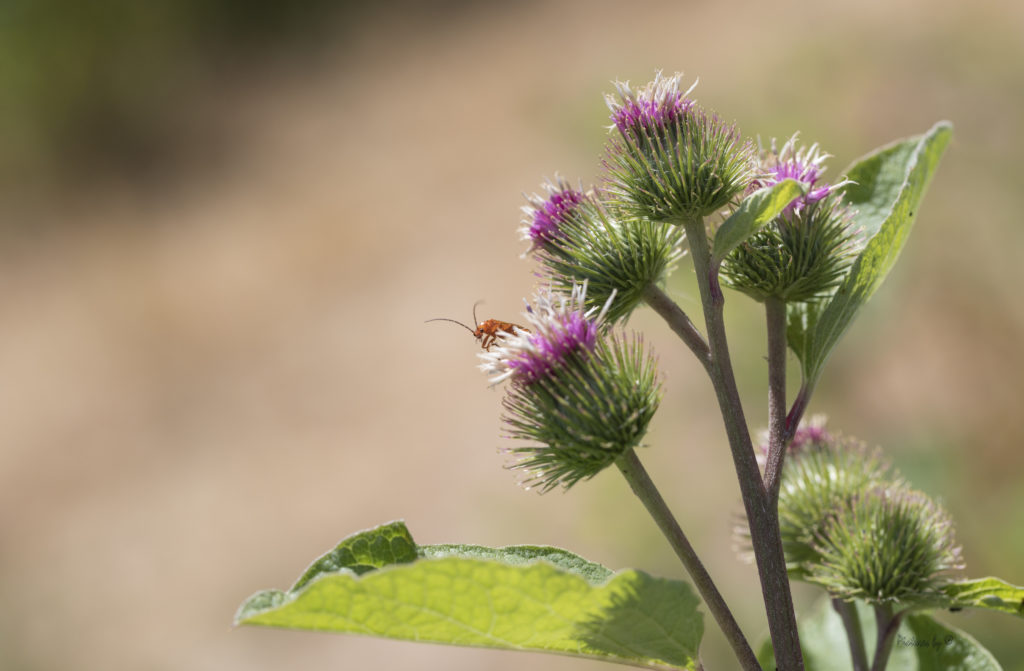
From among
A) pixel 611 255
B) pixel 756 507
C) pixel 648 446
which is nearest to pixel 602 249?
pixel 611 255

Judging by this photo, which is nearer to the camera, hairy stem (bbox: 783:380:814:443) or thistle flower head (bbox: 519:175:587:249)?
hairy stem (bbox: 783:380:814:443)

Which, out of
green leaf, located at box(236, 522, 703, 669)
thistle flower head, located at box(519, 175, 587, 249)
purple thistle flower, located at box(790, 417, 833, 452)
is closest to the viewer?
green leaf, located at box(236, 522, 703, 669)

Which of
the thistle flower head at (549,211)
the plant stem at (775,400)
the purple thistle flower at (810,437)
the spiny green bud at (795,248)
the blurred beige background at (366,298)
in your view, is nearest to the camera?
the plant stem at (775,400)

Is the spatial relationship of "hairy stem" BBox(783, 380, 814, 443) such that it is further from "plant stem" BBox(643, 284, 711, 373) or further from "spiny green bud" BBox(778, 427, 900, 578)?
"spiny green bud" BBox(778, 427, 900, 578)

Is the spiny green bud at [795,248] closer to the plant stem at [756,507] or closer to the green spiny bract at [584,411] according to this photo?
the plant stem at [756,507]

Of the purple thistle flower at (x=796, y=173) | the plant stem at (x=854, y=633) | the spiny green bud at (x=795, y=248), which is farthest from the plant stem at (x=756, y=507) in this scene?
the plant stem at (x=854, y=633)

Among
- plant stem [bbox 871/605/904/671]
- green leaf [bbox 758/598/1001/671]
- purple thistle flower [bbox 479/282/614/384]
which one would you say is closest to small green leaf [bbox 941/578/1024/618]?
plant stem [bbox 871/605/904/671]
